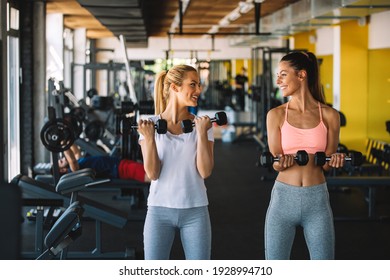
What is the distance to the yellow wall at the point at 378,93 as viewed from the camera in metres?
7.72

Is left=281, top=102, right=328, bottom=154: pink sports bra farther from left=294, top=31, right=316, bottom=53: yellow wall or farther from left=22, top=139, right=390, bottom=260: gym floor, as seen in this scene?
left=294, top=31, right=316, bottom=53: yellow wall

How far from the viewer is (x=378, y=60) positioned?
820 cm

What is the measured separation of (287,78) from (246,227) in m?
2.73

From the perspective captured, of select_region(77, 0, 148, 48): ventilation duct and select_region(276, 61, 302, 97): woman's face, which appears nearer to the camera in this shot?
select_region(276, 61, 302, 97): woman's face

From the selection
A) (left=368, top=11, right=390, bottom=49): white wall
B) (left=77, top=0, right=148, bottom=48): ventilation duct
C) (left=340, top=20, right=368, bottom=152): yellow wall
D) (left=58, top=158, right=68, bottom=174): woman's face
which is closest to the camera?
(left=58, top=158, right=68, bottom=174): woman's face

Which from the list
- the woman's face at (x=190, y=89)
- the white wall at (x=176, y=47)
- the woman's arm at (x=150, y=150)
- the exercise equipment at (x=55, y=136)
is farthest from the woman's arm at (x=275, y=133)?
the white wall at (x=176, y=47)

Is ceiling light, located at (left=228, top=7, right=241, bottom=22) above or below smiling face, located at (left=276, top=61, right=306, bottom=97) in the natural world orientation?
above

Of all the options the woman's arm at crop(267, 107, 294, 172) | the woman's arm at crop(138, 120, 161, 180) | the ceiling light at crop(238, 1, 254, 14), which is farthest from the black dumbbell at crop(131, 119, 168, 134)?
the ceiling light at crop(238, 1, 254, 14)

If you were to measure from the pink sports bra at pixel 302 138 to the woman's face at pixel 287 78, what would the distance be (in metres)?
0.10

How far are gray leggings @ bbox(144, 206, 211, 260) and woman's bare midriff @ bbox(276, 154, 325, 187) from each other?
0.89 feet

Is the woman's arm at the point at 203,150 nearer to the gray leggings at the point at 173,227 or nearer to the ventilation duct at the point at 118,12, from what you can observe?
the gray leggings at the point at 173,227

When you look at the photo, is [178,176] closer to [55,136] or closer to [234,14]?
[55,136]

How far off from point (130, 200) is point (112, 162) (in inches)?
40.1

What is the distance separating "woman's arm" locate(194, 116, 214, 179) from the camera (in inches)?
77.3
